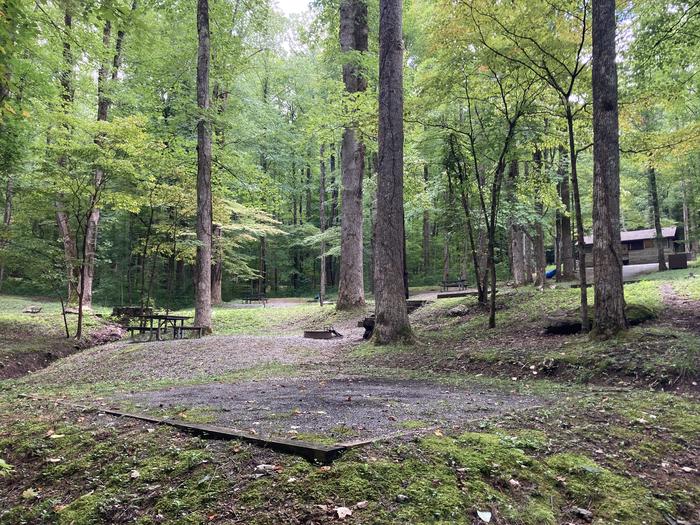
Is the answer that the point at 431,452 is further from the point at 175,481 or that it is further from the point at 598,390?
the point at 598,390

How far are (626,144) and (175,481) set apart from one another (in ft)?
35.1

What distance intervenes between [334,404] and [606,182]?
17.3 ft

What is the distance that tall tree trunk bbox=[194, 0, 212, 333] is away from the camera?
12.1m

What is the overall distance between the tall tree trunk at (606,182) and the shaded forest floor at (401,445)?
1.59ft

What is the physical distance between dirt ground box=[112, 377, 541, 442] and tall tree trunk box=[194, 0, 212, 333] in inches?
276

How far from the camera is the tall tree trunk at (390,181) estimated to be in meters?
8.25

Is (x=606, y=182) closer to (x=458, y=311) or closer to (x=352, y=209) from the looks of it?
(x=458, y=311)

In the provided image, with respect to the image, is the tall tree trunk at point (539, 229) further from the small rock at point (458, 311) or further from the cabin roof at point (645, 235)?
the cabin roof at point (645, 235)

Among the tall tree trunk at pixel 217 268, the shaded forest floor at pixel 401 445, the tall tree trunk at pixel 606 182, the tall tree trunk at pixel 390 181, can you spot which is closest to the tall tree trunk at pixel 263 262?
the tall tree trunk at pixel 217 268

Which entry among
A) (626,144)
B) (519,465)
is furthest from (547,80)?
(519,465)

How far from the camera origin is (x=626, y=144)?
9664mm

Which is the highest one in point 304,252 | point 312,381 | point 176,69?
point 176,69

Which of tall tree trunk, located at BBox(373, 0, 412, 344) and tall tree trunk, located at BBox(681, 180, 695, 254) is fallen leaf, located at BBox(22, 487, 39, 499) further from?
tall tree trunk, located at BBox(681, 180, 695, 254)

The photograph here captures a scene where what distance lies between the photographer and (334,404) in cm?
418
